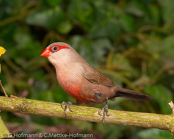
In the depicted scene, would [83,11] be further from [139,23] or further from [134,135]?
[134,135]

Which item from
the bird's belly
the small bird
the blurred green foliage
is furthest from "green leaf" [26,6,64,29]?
the bird's belly

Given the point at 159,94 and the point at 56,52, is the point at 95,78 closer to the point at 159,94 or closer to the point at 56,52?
the point at 56,52

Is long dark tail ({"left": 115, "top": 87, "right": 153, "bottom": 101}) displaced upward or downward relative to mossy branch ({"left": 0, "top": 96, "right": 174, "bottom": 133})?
upward

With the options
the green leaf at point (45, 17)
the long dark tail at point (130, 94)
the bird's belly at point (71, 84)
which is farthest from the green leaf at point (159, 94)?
the bird's belly at point (71, 84)

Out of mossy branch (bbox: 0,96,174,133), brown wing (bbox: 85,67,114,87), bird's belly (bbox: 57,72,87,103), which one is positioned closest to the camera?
mossy branch (bbox: 0,96,174,133)

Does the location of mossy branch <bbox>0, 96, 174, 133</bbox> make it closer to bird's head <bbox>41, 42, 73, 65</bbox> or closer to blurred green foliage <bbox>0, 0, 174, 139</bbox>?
bird's head <bbox>41, 42, 73, 65</bbox>

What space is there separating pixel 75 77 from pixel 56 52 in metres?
0.18

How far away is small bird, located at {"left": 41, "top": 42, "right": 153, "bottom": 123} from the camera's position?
1.56 metres

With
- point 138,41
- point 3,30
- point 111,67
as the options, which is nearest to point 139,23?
point 138,41

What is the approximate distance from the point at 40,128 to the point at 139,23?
1494 mm

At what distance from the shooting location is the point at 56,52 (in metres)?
1.62

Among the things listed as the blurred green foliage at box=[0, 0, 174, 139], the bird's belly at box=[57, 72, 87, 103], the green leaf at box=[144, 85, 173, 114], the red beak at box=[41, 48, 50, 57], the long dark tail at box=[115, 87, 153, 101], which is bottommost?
the bird's belly at box=[57, 72, 87, 103]

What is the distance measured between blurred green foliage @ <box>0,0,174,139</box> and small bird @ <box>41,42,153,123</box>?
625mm

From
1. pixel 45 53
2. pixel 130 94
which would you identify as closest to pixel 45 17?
pixel 45 53
